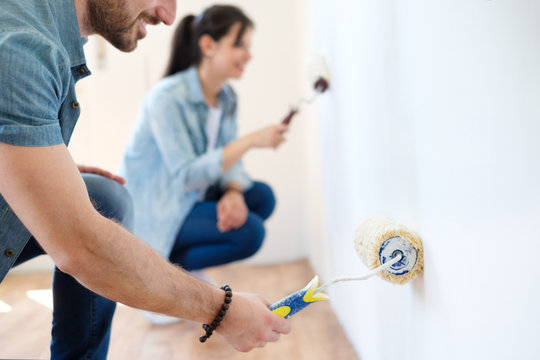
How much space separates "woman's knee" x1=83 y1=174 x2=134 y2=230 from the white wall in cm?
50

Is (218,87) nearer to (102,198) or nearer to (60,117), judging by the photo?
(102,198)

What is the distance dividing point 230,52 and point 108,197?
0.77 m

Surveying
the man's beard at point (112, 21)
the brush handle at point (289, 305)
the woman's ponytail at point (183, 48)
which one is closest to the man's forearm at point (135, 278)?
the brush handle at point (289, 305)

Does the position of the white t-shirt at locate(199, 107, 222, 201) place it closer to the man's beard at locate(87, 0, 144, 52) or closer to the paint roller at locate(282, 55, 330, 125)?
the paint roller at locate(282, 55, 330, 125)

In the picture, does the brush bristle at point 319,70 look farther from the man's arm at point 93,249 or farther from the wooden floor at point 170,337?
the man's arm at point 93,249

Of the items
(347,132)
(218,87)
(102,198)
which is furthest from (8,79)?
(218,87)

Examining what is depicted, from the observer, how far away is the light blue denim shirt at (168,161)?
1.56 m

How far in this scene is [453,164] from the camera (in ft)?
2.04

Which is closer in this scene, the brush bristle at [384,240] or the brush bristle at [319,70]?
the brush bristle at [384,240]

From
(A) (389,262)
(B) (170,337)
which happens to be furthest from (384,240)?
(B) (170,337)

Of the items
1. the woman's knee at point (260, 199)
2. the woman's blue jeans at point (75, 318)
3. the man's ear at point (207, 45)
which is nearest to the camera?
the woman's blue jeans at point (75, 318)

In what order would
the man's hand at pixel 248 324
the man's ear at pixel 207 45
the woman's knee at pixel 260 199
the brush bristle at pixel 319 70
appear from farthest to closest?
the woman's knee at pixel 260 199 < the man's ear at pixel 207 45 < the brush bristle at pixel 319 70 < the man's hand at pixel 248 324

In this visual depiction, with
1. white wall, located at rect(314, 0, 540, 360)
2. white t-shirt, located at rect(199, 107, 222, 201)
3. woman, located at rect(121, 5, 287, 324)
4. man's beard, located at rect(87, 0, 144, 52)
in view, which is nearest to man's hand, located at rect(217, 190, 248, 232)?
woman, located at rect(121, 5, 287, 324)

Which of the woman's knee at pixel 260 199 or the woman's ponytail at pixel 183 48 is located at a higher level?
the woman's ponytail at pixel 183 48
